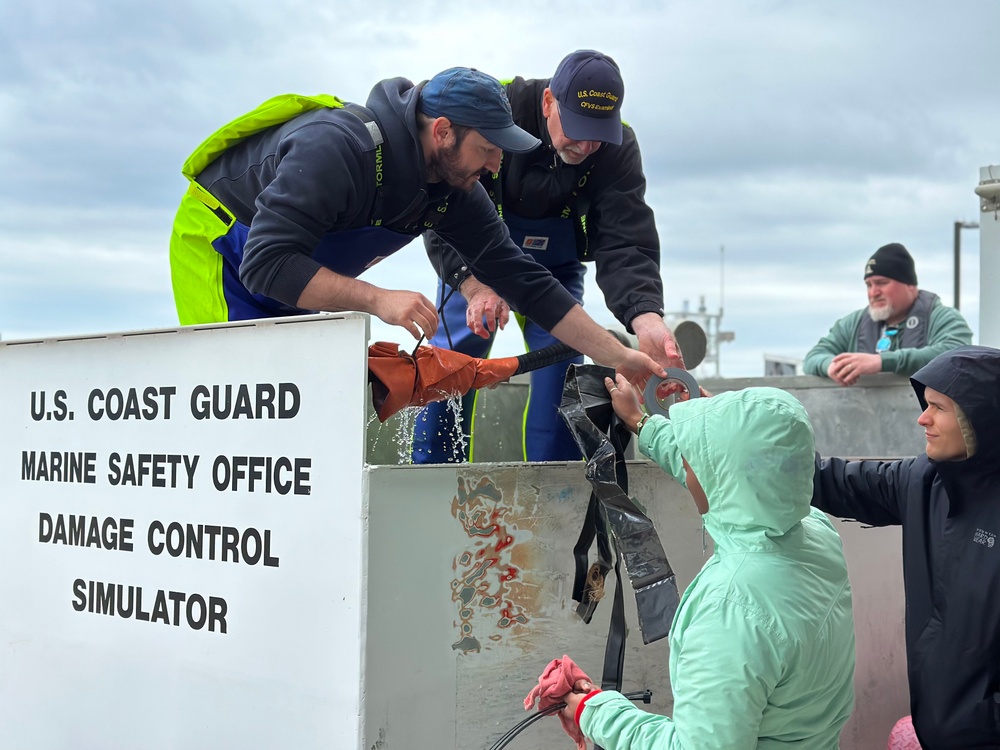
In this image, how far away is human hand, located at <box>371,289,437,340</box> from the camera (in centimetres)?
257

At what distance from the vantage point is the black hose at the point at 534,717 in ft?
7.05

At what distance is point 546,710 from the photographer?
2.14m

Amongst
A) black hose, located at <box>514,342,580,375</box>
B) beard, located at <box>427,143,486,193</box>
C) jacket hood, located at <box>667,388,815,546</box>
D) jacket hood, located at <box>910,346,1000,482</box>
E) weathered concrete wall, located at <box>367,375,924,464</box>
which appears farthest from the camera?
weathered concrete wall, located at <box>367,375,924,464</box>

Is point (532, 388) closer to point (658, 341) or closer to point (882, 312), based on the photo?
point (658, 341)

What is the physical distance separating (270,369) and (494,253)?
1073mm

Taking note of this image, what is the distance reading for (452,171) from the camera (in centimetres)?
303

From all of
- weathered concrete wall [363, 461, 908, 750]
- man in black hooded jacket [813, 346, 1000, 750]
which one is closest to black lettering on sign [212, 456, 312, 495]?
weathered concrete wall [363, 461, 908, 750]

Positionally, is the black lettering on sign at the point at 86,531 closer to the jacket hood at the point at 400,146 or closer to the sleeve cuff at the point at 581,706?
the jacket hood at the point at 400,146

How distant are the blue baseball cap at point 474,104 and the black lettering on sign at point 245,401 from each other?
954 mm

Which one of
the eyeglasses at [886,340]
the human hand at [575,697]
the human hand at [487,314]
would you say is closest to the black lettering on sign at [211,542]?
the human hand at [575,697]

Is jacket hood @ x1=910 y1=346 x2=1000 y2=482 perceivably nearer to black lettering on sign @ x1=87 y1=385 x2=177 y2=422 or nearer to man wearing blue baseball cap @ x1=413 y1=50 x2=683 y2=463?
man wearing blue baseball cap @ x1=413 y1=50 x2=683 y2=463

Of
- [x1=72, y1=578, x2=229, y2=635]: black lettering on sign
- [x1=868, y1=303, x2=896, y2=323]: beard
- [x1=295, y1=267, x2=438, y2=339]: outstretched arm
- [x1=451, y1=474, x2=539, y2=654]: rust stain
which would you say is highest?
[x1=868, y1=303, x2=896, y2=323]: beard

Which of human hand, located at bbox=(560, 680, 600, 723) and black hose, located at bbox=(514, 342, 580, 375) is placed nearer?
human hand, located at bbox=(560, 680, 600, 723)

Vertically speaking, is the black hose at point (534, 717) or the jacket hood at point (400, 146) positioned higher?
the jacket hood at point (400, 146)
